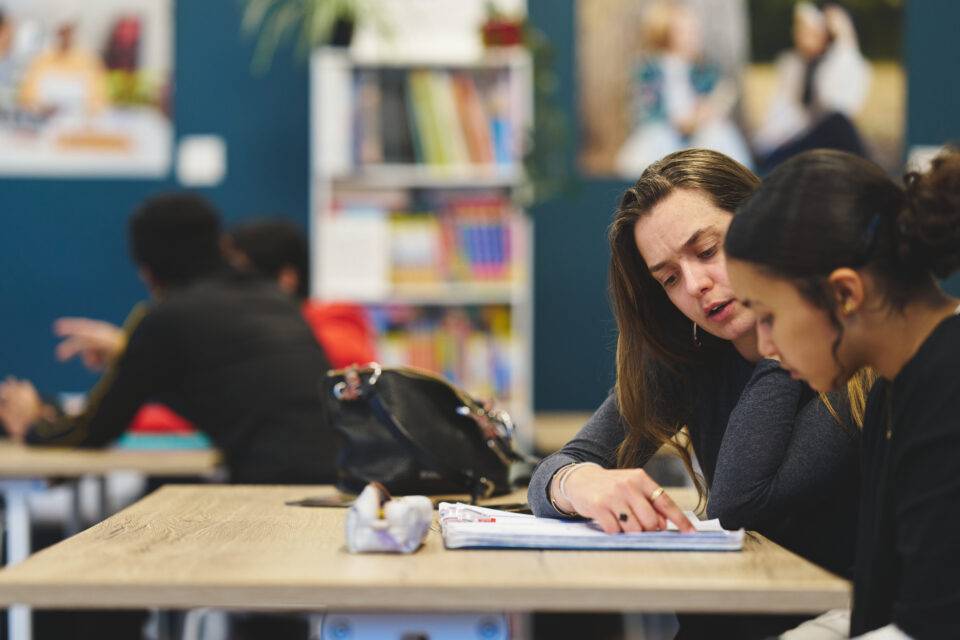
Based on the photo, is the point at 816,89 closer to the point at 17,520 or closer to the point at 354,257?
the point at 354,257

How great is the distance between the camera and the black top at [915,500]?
1.19 meters

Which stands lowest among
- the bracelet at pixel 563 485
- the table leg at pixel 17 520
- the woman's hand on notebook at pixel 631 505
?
the table leg at pixel 17 520

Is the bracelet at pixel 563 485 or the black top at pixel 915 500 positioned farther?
the bracelet at pixel 563 485

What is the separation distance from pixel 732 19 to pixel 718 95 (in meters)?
0.32

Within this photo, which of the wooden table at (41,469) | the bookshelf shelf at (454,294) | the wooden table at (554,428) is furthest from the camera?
the bookshelf shelf at (454,294)

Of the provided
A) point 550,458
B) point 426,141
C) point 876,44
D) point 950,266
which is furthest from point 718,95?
point 950,266

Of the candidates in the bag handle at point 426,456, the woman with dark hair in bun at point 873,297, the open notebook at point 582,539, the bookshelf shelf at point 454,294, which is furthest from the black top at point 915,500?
the bookshelf shelf at point 454,294

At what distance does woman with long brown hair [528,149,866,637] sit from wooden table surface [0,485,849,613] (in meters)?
0.13

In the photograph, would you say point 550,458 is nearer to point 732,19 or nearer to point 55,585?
point 55,585

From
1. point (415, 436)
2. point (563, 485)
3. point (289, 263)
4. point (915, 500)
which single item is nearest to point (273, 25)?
point (289, 263)

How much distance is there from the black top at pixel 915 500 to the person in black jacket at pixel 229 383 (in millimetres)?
1936

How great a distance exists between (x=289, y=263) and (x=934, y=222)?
3.17 metres

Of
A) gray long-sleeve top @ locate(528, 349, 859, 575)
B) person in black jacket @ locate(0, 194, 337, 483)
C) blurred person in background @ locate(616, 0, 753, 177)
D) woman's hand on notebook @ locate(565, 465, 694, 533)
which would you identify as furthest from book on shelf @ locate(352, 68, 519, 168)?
woman's hand on notebook @ locate(565, 465, 694, 533)

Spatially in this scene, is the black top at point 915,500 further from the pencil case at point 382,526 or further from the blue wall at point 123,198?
the blue wall at point 123,198
